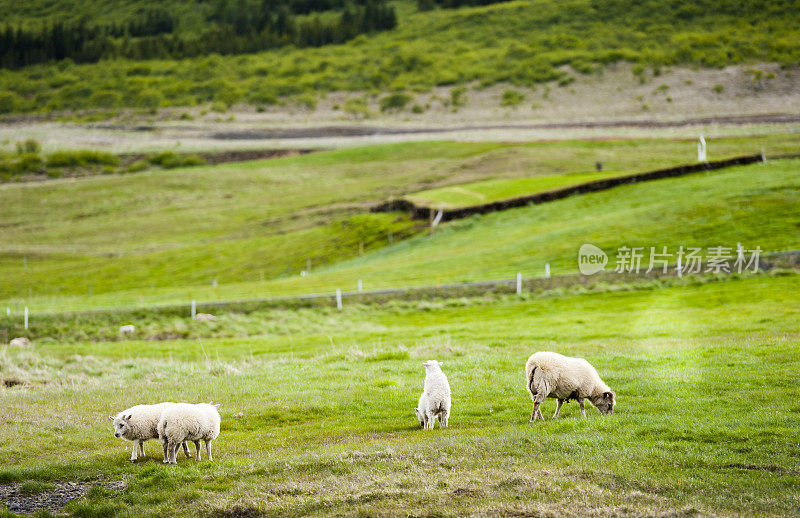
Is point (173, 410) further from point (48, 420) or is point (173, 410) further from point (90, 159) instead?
point (90, 159)

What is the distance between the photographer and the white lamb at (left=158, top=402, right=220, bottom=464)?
44.2 ft

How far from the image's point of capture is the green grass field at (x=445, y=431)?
452 inches

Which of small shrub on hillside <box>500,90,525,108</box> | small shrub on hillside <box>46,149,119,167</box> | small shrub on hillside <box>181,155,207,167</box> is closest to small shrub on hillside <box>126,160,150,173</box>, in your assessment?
small shrub on hillside <box>46,149,119,167</box>

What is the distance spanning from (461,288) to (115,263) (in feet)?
144

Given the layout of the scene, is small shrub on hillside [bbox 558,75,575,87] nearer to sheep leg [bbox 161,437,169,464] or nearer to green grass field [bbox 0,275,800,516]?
green grass field [bbox 0,275,800,516]

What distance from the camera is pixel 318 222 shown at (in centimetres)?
8462

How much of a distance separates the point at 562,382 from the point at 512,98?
180m

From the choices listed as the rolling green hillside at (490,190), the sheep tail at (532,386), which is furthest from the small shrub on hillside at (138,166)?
the sheep tail at (532,386)

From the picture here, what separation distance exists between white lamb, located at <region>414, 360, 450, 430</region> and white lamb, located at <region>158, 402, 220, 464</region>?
4249 millimetres

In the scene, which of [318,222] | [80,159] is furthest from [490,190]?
[80,159]

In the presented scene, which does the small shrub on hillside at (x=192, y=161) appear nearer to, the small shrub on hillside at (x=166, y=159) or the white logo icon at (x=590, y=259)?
the small shrub on hillside at (x=166, y=159)

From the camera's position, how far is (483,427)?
15.6m

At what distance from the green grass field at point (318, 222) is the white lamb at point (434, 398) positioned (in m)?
34.0

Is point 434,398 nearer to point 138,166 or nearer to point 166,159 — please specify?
point 138,166
